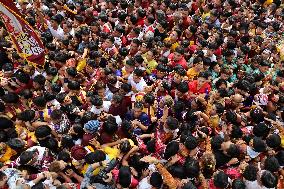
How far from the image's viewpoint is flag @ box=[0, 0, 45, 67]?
6363mm

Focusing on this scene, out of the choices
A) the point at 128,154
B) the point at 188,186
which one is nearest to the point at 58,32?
the point at 128,154

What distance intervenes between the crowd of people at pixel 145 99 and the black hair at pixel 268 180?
0.01 meters

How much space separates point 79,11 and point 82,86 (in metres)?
3.23

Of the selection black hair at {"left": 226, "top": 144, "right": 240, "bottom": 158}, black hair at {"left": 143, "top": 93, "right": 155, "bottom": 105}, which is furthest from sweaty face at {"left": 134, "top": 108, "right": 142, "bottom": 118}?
black hair at {"left": 226, "top": 144, "right": 240, "bottom": 158}

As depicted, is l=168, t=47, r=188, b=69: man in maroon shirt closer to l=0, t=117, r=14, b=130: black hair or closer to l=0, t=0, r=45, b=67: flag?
l=0, t=0, r=45, b=67: flag

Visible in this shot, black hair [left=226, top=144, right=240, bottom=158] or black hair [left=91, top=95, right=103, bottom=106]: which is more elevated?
black hair [left=91, top=95, right=103, bottom=106]

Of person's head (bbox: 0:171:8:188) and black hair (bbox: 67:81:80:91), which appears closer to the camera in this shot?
person's head (bbox: 0:171:8:188)

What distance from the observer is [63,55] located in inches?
273

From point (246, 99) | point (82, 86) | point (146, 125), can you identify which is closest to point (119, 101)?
point (146, 125)

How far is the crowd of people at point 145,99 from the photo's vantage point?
181 inches

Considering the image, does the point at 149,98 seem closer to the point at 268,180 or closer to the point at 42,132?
the point at 42,132

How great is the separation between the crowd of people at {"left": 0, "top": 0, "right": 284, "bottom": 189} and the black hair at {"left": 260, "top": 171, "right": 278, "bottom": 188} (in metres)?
0.01

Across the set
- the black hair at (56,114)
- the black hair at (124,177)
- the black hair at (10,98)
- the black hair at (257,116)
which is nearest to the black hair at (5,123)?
the black hair at (10,98)

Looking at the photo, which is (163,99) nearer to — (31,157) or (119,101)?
(119,101)
